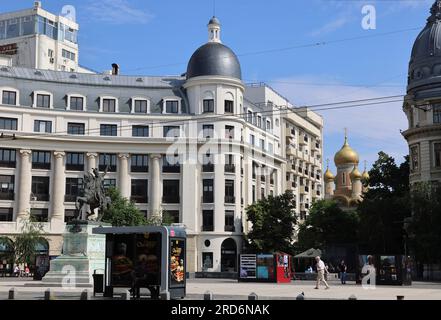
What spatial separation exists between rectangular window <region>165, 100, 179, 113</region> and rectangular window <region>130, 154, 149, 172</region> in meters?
6.41

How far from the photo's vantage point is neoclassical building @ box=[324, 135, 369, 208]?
119 metres

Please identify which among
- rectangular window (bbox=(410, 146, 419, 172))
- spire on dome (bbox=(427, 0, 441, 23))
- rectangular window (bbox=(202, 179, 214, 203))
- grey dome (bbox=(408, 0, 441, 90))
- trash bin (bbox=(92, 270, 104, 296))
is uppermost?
Answer: spire on dome (bbox=(427, 0, 441, 23))

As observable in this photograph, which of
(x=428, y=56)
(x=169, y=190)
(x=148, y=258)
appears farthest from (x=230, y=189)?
(x=148, y=258)

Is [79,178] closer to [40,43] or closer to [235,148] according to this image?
[235,148]

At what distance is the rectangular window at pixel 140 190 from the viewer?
80.9 metres

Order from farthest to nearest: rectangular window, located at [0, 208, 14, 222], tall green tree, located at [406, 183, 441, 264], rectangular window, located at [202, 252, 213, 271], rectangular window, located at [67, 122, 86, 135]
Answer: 1. rectangular window, located at [67, 122, 86, 135]
2. rectangular window, located at [202, 252, 213, 271]
3. rectangular window, located at [0, 208, 14, 222]
4. tall green tree, located at [406, 183, 441, 264]

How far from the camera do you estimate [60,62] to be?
4483 inches

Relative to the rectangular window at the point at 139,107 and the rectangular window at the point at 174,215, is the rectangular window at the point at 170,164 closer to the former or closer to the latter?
the rectangular window at the point at 174,215

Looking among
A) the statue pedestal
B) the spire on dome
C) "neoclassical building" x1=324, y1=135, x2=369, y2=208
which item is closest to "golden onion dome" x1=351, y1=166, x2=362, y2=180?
"neoclassical building" x1=324, y1=135, x2=369, y2=208

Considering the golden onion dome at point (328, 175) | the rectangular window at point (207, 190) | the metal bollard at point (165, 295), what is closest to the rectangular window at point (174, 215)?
the rectangular window at point (207, 190)

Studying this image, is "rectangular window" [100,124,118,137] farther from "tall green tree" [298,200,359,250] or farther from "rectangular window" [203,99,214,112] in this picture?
"tall green tree" [298,200,359,250]

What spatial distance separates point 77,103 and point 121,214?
17795mm

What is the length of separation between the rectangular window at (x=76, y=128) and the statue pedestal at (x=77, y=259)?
40.5 meters

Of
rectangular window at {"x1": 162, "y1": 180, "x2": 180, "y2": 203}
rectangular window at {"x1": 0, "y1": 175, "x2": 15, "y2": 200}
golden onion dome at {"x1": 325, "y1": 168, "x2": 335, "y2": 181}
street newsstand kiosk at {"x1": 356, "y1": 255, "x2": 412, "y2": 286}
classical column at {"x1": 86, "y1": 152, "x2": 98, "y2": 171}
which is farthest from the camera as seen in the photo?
golden onion dome at {"x1": 325, "y1": 168, "x2": 335, "y2": 181}
